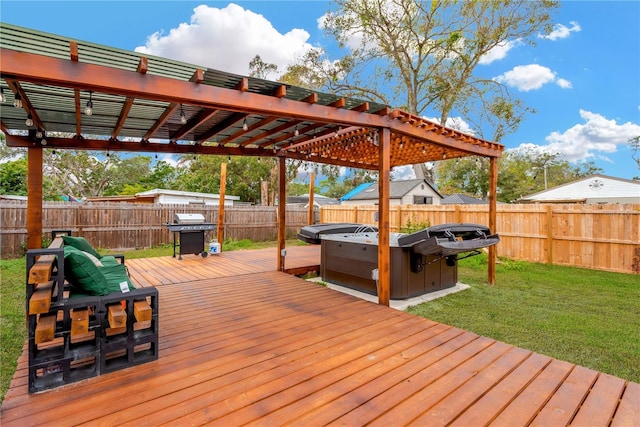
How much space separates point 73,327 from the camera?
1941 millimetres

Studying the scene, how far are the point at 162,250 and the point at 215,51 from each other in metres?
9.74

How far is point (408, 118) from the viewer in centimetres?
396

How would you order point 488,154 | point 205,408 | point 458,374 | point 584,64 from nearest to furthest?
1. point 205,408
2. point 458,374
3. point 488,154
4. point 584,64

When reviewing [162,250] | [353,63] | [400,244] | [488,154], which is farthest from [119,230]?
[353,63]

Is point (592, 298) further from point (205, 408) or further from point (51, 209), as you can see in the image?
point (51, 209)

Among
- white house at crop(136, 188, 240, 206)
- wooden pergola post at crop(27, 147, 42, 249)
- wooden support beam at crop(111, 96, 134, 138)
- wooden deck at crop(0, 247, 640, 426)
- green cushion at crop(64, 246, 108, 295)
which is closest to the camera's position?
wooden deck at crop(0, 247, 640, 426)

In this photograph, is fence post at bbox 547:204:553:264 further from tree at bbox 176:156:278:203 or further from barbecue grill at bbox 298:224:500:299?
tree at bbox 176:156:278:203

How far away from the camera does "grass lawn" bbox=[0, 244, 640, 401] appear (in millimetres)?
2736

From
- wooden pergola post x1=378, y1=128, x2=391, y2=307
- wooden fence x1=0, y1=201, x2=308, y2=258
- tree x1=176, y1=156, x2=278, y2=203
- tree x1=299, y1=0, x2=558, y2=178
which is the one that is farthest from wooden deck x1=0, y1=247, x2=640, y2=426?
tree x1=176, y1=156, x2=278, y2=203

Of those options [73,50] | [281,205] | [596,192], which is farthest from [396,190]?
[73,50]

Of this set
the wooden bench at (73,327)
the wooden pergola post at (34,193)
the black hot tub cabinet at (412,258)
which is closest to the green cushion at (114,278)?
the wooden bench at (73,327)

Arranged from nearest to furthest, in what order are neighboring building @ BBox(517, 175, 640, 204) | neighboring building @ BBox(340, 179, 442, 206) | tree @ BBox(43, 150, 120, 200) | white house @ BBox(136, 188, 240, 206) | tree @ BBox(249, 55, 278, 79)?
white house @ BBox(136, 188, 240, 206)
tree @ BBox(249, 55, 278, 79)
neighboring building @ BBox(517, 175, 640, 204)
neighboring building @ BBox(340, 179, 442, 206)
tree @ BBox(43, 150, 120, 200)

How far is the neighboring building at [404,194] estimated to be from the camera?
19.2 metres

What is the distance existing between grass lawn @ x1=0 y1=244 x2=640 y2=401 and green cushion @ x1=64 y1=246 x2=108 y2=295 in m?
0.81
